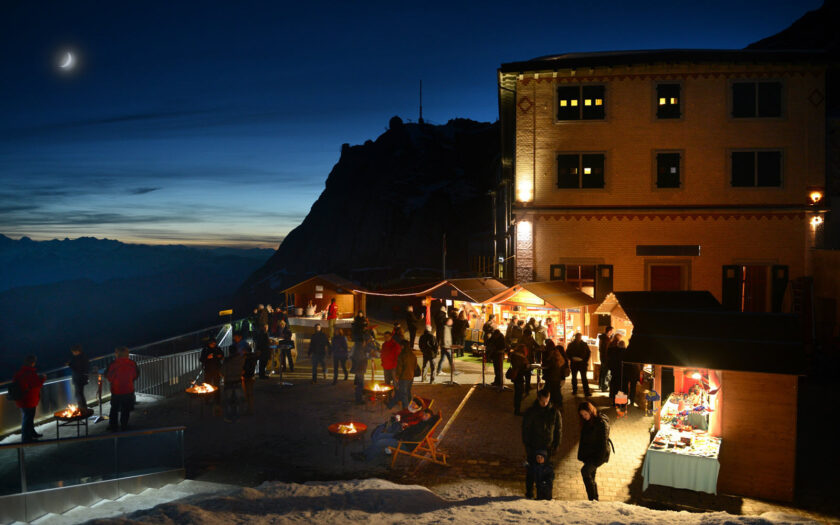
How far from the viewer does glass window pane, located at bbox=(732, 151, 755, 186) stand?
72.5ft

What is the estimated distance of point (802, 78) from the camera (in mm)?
21688

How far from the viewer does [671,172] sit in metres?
22.3

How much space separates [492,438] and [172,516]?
253 inches

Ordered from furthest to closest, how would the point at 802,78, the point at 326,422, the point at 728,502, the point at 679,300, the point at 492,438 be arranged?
the point at 802,78
the point at 679,300
the point at 326,422
the point at 492,438
the point at 728,502

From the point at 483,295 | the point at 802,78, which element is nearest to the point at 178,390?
the point at 483,295

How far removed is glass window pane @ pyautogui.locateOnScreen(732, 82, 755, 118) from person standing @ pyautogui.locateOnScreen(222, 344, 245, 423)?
20.8 metres

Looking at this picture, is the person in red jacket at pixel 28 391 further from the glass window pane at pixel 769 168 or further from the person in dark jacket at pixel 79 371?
the glass window pane at pixel 769 168

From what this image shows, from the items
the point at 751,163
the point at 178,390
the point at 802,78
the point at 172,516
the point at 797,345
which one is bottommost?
the point at 178,390

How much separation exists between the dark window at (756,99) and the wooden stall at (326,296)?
17.4 metres

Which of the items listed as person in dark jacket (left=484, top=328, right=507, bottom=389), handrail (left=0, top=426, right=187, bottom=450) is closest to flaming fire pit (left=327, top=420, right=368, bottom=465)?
handrail (left=0, top=426, right=187, bottom=450)

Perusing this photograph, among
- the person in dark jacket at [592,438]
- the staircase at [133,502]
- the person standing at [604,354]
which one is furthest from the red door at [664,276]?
the staircase at [133,502]

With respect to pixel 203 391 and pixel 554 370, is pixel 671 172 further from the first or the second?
pixel 203 391

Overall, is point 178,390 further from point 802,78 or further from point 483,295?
point 802,78

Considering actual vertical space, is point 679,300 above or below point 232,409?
above
